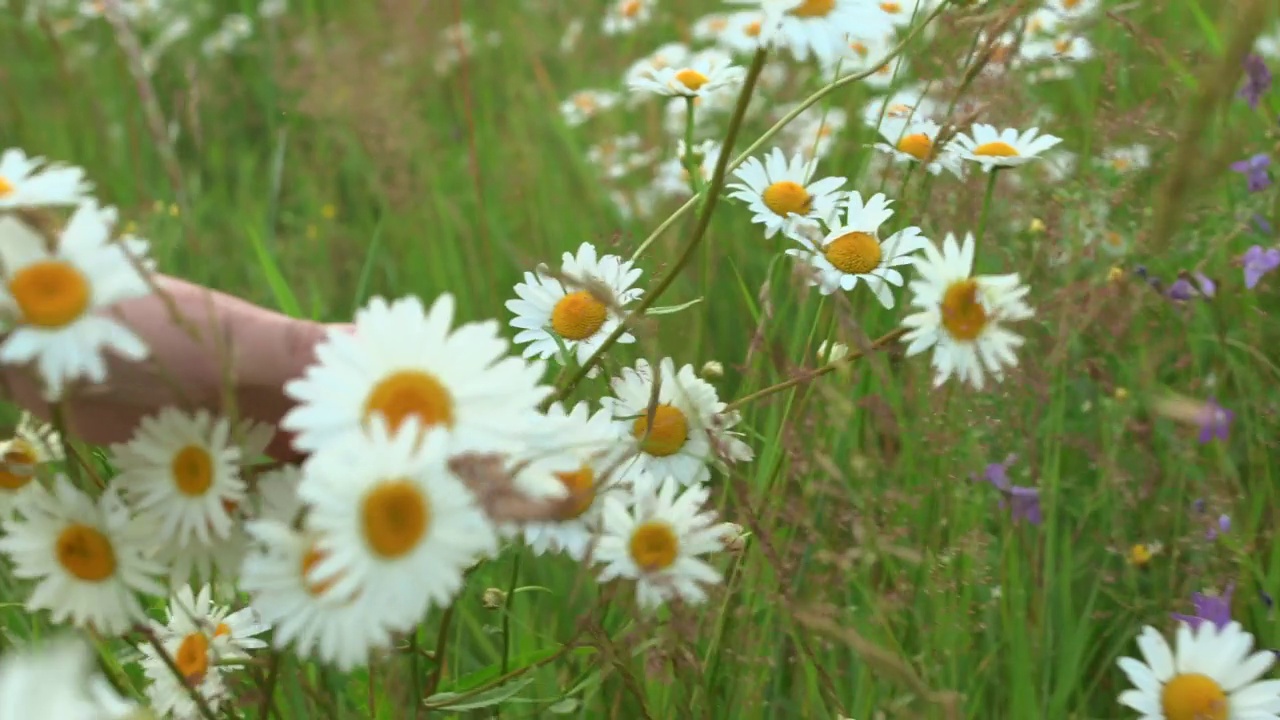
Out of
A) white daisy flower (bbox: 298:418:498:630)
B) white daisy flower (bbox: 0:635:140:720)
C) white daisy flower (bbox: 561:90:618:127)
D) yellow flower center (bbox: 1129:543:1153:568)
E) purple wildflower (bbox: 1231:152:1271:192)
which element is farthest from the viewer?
white daisy flower (bbox: 561:90:618:127)

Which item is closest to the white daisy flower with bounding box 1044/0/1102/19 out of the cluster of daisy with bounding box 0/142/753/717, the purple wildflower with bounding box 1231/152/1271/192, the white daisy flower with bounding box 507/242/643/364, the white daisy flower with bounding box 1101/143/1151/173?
the white daisy flower with bounding box 1101/143/1151/173

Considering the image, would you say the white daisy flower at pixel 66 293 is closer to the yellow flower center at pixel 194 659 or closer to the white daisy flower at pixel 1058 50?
the yellow flower center at pixel 194 659

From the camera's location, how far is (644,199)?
1.92 meters

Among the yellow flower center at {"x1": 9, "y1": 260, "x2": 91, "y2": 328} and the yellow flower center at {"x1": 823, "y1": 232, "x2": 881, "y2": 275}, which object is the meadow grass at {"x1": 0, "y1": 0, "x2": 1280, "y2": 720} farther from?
the yellow flower center at {"x1": 9, "y1": 260, "x2": 91, "y2": 328}

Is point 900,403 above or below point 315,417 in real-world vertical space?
above

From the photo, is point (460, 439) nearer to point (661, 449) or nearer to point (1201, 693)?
point (661, 449)

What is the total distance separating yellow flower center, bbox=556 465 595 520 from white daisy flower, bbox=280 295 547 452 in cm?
9

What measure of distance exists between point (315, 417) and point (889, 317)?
1049 mm

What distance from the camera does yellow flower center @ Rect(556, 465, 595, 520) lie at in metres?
0.57

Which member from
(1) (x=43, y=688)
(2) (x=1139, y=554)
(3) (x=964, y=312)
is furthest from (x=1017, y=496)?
(1) (x=43, y=688)

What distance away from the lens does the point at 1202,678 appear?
0.70 metres

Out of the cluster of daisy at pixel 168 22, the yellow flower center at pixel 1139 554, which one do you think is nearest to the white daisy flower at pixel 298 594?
the yellow flower center at pixel 1139 554

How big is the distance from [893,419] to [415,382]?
58cm

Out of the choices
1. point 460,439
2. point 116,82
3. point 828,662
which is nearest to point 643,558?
point 460,439
